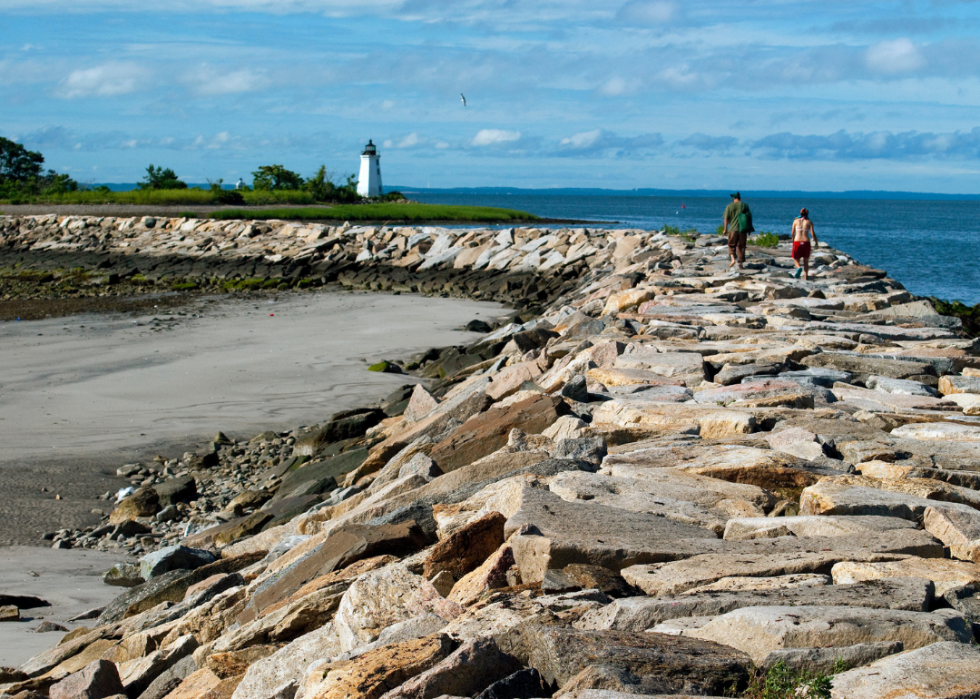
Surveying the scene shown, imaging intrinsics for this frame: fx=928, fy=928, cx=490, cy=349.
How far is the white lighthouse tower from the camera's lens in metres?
65.5

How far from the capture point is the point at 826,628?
7.98ft

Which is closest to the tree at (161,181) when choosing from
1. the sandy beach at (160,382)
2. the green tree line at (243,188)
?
the green tree line at (243,188)

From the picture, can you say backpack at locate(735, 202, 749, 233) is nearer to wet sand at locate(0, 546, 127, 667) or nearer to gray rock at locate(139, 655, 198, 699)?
wet sand at locate(0, 546, 127, 667)

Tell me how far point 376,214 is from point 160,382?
119 feet

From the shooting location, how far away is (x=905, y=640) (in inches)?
96.3

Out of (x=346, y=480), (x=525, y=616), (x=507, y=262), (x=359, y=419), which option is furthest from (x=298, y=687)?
(x=507, y=262)

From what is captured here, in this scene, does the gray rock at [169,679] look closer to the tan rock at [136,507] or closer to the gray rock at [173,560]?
the gray rock at [173,560]

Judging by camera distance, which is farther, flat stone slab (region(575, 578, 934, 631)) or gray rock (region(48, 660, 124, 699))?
gray rock (region(48, 660, 124, 699))

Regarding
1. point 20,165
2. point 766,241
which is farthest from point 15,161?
point 766,241

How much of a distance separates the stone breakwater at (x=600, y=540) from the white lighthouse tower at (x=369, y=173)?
192ft

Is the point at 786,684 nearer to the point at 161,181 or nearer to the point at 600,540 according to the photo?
the point at 600,540

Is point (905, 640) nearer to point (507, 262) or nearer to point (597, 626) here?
point (597, 626)

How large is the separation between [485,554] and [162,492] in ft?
16.8

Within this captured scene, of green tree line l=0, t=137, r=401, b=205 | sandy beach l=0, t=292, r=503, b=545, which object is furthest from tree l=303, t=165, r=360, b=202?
sandy beach l=0, t=292, r=503, b=545
